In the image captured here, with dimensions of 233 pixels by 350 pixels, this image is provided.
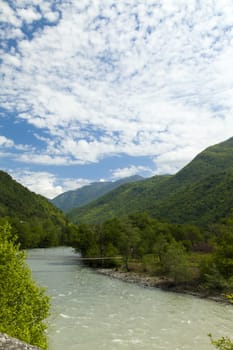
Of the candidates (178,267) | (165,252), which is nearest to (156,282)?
(178,267)

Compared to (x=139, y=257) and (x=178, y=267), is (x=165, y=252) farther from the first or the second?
(x=139, y=257)

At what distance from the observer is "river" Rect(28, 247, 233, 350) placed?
1209 inches

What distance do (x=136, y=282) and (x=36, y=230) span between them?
118 m

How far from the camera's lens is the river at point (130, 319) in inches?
1209

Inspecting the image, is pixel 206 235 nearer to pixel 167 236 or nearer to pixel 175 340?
pixel 167 236

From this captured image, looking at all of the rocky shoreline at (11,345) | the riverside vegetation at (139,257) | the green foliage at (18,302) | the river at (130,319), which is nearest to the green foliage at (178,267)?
the riverside vegetation at (139,257)

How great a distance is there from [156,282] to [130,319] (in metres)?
Answer: 26.8

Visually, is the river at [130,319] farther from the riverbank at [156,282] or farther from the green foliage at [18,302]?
the green foliage at [18,302]

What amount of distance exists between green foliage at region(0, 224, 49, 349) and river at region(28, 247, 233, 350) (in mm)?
8216

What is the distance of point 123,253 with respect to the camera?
86.8 m

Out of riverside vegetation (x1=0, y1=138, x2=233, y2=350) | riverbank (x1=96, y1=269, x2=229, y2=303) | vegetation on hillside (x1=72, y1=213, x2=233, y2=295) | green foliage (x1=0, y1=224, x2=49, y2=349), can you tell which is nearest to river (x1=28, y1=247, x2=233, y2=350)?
riverbank (x1=96, y1=269, x2=229, y2=303)

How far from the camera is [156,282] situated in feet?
211

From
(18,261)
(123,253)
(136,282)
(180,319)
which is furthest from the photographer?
(123,253)

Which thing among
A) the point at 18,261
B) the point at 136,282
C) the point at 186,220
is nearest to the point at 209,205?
the point at 186,220
